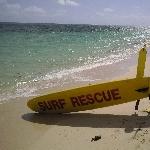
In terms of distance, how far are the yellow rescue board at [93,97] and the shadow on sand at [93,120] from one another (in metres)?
0.21

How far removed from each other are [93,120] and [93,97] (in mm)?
636

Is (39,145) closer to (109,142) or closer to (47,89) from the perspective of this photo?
(109,142)

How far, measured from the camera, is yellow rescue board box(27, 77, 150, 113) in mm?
7812

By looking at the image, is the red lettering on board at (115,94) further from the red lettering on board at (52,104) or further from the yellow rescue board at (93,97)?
the red lettering on board at (52,104)

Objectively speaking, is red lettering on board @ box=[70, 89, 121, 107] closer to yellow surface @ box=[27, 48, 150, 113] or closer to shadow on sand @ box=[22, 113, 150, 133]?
yellow surface @ box=[27, 48, 150, 113]

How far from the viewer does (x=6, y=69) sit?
16.0m

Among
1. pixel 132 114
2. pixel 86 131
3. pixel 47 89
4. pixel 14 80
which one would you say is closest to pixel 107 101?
pixel 132 114

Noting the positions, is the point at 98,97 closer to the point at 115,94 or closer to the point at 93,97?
the point at 93,97

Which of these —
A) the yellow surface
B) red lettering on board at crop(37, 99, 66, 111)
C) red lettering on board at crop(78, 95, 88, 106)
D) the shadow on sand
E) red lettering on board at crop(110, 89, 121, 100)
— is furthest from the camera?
red lettering on board at crop(37, 99, 66, 111)

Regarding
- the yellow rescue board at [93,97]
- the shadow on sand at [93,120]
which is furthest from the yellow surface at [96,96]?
the shadow on sand at [93,120]

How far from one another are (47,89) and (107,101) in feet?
11.5

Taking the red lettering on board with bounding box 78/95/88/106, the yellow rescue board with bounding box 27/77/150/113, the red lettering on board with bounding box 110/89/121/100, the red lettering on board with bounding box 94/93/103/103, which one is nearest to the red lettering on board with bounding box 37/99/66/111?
the yellow rescue board with bounding box 27/77/150/113

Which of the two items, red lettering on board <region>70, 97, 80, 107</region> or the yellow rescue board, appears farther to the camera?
red lettering on board <region>70, 97, 80, 107</region>

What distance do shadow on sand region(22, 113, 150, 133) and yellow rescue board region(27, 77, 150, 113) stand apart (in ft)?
0.67
